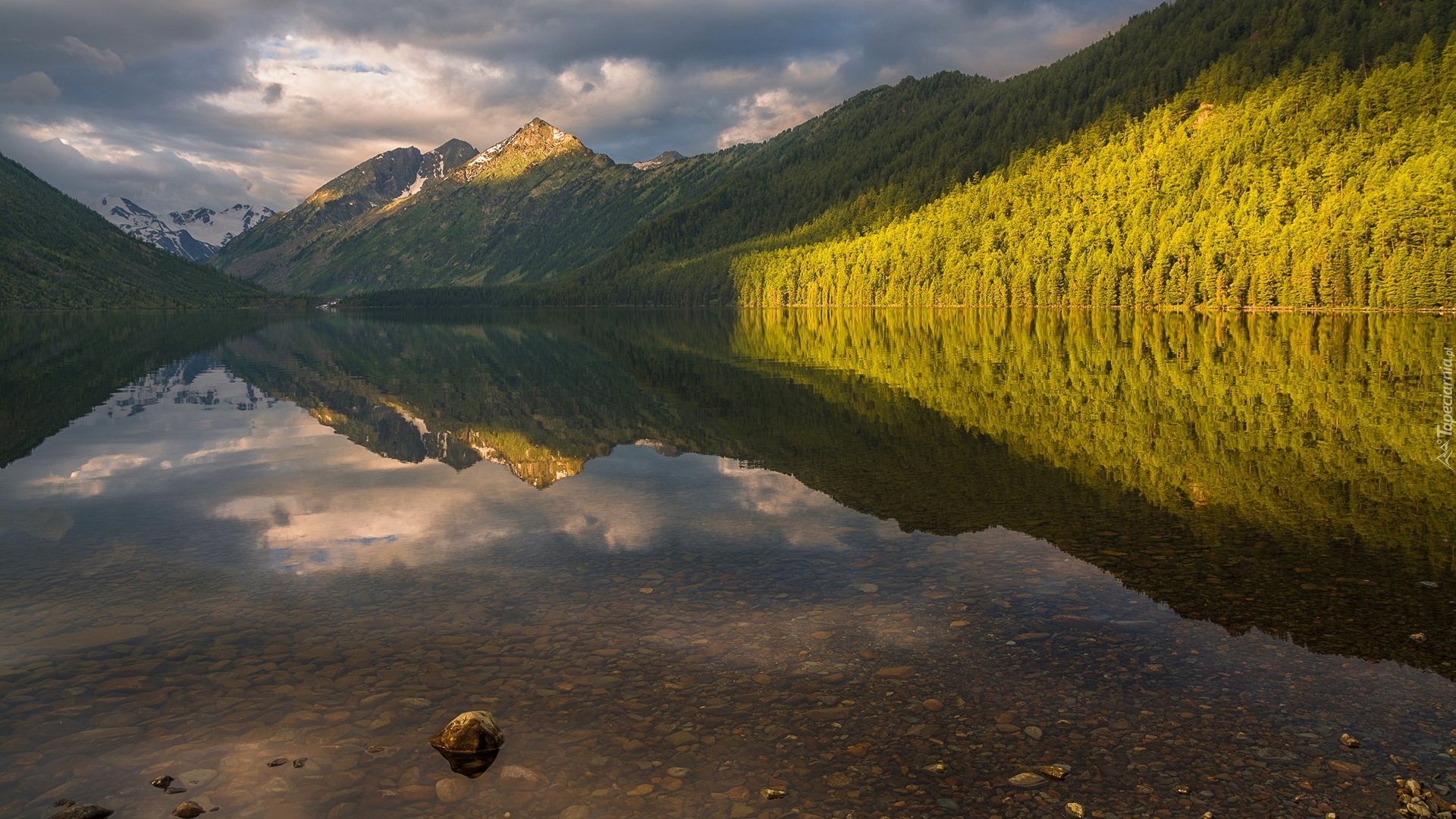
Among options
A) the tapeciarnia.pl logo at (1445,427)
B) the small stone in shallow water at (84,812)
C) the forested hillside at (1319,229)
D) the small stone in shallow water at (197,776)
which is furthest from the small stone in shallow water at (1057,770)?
the forested hillside at (1319,229)

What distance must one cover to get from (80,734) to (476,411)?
104 ft

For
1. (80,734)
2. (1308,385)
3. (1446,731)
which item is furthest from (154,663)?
(1308,385)

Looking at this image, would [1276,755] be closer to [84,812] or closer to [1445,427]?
[84,812]

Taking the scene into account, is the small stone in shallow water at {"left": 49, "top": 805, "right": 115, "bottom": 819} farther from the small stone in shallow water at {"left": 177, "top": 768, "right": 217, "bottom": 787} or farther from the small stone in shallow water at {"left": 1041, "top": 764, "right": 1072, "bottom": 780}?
the small stone in shallow water at {"left": 1041, "top": 764, "right": 1072, "bottom": 780}

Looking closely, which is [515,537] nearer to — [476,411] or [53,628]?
[53,628]

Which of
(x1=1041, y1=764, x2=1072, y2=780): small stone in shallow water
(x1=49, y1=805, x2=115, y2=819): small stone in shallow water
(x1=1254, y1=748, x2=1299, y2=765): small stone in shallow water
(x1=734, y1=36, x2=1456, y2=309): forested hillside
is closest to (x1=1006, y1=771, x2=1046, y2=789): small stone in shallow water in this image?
(x1=1041, y1=764, x2=1072, y2=780): small stone in shallow water

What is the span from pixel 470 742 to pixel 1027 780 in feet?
21.0

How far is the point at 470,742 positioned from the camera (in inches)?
379

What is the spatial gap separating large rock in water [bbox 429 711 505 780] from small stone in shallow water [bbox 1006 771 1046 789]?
594 centimetres

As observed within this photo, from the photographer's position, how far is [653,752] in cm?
961

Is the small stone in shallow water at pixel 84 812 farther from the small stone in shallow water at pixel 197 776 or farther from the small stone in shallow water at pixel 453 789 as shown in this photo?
the small stone in shallow water at pixel 453 789

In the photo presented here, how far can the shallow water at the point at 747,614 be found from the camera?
9.16 metres

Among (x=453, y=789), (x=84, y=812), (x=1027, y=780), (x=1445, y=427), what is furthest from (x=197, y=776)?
(x=1445, y=427)

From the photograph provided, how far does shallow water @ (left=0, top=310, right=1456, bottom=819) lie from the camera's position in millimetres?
→ 9156
